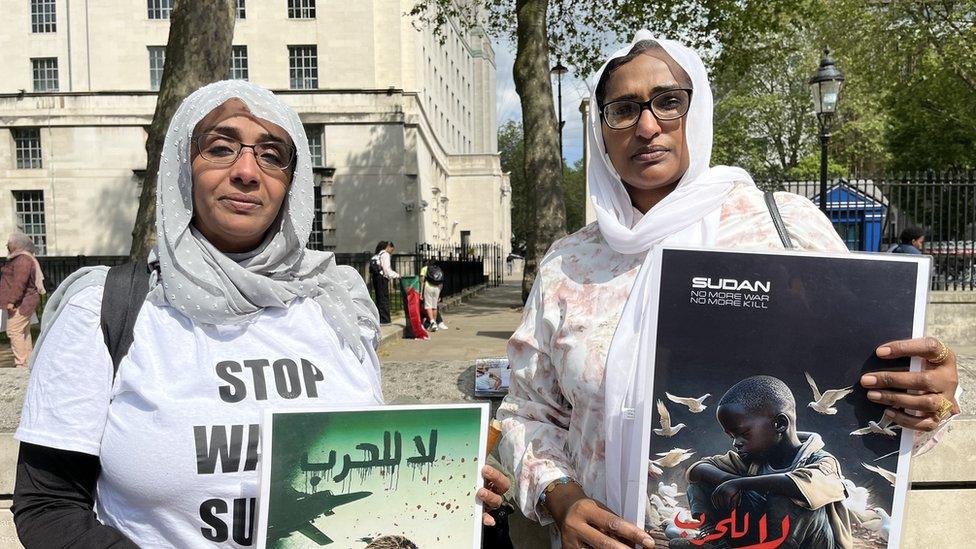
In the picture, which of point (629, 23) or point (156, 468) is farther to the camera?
point (629, 23)

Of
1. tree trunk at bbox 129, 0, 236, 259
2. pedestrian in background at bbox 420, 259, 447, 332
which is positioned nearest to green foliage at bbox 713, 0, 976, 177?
pedestrian in background at bbox 420, 259, 447, 332

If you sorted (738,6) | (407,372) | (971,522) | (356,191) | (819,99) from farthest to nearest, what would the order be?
(356,191), (738,6), (819,99), (407,372), (971,522)

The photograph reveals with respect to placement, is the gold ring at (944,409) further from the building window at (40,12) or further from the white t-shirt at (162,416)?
the building window at (40,12)

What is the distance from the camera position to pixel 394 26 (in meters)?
34.7

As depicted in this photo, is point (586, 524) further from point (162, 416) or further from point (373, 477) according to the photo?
point (162, 416)

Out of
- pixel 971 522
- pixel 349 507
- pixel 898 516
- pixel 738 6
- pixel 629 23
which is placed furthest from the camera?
pixel 629 23

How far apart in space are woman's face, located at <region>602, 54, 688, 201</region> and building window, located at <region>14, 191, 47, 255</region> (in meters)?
39.7

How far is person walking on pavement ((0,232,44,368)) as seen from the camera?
10.1 meters

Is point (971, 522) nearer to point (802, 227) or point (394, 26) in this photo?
point (802, 227)

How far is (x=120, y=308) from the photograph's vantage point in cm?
177

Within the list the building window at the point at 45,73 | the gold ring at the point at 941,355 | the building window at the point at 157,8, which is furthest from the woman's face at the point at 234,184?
the building window at the point at 45,73

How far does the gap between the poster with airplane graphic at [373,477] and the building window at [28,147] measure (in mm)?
39436

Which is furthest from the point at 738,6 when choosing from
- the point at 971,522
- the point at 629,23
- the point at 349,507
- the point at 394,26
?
the point at 394,26

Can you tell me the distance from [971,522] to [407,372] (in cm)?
210
